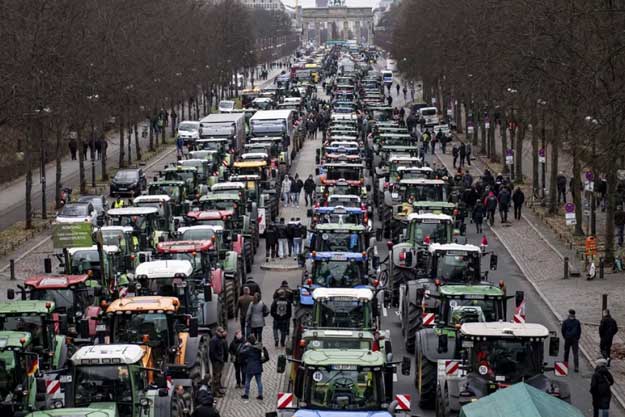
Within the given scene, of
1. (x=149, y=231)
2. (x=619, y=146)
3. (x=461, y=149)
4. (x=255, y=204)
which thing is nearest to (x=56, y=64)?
(x=255, y=204)

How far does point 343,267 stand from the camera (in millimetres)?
31203

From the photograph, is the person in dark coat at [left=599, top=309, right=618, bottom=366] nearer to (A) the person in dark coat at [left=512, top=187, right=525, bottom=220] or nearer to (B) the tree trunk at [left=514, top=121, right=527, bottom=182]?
(A) the person in dark coat at [left=512, top=187, right=525, bottom=220]

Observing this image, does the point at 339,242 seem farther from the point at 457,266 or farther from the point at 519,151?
the point at 519,151

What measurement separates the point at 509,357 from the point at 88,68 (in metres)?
44.4

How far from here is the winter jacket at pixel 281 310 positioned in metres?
31.2

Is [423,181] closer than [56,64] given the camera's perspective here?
Yes

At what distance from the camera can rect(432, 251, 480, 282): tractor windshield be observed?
31.7 metres

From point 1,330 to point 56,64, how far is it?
32.5m

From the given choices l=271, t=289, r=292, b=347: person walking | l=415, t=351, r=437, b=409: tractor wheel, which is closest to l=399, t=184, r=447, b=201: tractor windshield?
l=271, t=289, r=292, b=347: person walking

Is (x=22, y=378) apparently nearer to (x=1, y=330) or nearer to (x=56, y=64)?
(x=1, y=330)

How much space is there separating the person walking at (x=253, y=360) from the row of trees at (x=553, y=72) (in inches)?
402

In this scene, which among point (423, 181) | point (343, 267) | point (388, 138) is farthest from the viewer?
point (388, 138)

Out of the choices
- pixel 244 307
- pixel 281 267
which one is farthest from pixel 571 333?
pixel 281 267

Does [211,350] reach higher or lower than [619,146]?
lower
